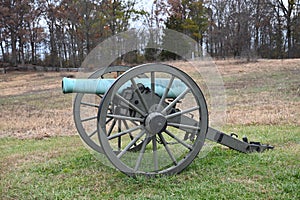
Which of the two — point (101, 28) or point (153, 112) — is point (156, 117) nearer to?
point (153, 112)

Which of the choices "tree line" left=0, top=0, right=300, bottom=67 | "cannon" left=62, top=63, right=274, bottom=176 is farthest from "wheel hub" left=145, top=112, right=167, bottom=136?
"tree line" left=0, top=0, right=300, bottom=67

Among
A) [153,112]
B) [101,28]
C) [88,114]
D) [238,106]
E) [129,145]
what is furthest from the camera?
[101,28]

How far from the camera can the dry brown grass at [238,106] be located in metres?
9.20

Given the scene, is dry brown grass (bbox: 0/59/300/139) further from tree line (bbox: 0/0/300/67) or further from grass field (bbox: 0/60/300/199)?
tree line (bbox: 0/0/300/67)

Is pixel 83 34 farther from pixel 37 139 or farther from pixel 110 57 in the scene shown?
pixel 110 57

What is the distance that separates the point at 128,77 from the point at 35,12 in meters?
40.1

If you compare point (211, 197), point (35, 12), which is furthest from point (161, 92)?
point (35, 12)

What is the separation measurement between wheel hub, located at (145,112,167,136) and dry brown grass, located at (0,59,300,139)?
2.67 feet

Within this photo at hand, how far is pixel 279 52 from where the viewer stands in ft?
124

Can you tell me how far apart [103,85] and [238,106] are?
7.81 metres

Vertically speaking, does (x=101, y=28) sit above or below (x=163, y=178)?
above

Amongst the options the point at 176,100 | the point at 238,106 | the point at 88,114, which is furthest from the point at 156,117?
the point at 238,106

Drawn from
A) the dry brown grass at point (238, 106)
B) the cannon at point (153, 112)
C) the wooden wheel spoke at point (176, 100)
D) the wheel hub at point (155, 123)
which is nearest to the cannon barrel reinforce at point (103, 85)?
the cannon at point (153, 112)

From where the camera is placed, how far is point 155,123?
173 inches
